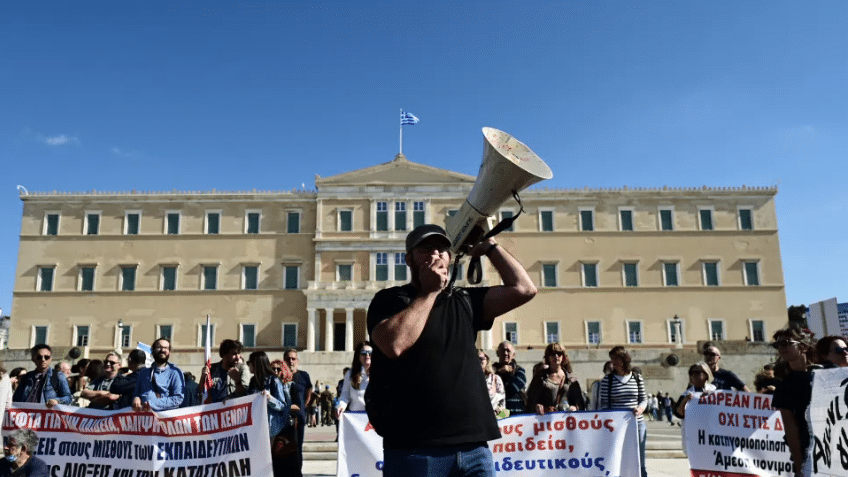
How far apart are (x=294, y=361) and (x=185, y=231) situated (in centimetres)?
3595

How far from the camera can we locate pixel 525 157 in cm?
278

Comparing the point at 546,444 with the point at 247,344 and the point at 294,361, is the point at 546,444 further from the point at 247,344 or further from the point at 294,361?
the point at 247,344

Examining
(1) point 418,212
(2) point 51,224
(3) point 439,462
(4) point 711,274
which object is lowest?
(3) point 439,462

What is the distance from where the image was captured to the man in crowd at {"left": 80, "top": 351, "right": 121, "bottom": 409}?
6.81 metres

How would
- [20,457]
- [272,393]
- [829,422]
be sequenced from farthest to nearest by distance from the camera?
[272,393], [20,457], [829,422]

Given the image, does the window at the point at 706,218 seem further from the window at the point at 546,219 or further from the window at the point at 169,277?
the window at the point at 169,277

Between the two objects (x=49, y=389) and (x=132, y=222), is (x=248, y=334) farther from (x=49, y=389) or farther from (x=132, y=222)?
(x=49, y=389)

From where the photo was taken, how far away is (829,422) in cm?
422

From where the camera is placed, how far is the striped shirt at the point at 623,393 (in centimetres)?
634

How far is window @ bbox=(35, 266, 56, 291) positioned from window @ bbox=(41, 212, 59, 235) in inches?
87.9

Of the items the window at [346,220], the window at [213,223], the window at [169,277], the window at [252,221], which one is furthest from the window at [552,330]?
the window at [169,277]

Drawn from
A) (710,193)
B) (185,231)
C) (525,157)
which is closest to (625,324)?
(710,193)

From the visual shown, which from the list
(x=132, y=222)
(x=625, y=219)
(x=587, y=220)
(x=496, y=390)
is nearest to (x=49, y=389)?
(x=496, y=390)

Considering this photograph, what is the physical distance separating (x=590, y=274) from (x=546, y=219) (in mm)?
4370
